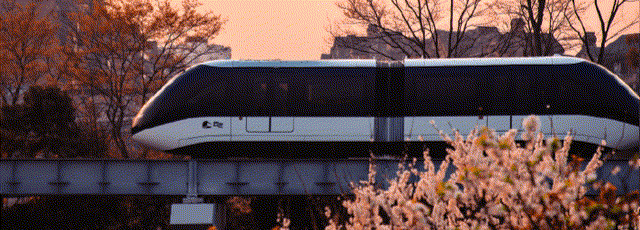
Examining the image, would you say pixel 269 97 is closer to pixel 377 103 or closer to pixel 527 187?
pixel 377 103

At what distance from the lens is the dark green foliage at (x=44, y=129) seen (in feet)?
106

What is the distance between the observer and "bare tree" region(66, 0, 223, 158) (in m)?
34.9

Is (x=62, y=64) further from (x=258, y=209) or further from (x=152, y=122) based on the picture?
(x=152, y=122)

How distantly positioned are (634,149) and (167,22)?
24.7m

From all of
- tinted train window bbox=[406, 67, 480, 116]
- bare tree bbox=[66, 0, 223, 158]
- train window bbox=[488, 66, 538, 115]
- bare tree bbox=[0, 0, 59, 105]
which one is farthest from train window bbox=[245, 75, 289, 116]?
bare tree bbox=[0, 0, 59, 105]

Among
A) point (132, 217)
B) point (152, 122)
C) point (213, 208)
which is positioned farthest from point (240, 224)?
point (152, 122)

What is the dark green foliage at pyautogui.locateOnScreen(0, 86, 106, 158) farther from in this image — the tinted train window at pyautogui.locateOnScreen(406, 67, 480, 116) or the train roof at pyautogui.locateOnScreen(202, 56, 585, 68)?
the tinted train window at pyautogui.locateOnScreen(406, 67, 480, 116)

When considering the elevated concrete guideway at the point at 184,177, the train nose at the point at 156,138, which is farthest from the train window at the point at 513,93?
the train nose at the point at 156,138

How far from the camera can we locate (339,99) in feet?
54.5

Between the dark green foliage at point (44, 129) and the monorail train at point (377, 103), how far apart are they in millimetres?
18237

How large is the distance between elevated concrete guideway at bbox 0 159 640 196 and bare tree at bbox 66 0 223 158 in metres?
15.0

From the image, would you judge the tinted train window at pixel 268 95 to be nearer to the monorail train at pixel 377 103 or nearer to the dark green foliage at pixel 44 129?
the monorail train at pixel 377 103

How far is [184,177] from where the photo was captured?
18.2 m

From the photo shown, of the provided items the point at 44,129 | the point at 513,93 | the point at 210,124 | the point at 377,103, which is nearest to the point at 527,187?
the point at 377,103
